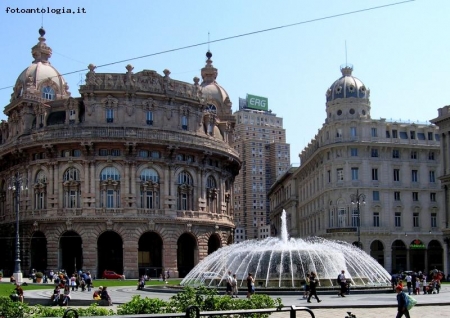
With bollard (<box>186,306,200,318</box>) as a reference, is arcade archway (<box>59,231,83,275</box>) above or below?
below

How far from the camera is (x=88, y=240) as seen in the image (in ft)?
216

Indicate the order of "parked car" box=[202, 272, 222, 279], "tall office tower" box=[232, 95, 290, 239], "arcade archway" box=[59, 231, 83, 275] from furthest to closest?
"tall office tower" box=[232, 95, 290, 239], "arcade archway" box=[59, 231, 83, 275], "parked car" box=[202, 272, 222, 279]

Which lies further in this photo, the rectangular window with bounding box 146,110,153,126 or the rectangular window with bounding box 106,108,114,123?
the rectangular window with bounding box 146,110,153,126

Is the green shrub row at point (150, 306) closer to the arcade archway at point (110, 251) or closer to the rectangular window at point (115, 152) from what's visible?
the rectangular window at point (115, 152)

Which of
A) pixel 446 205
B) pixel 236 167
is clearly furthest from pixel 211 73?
pixel 446 205

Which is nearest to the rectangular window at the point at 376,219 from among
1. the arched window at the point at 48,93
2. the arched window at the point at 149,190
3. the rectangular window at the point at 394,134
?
the rectangular window at the point at 394,134

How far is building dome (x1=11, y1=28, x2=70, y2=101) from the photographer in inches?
2916

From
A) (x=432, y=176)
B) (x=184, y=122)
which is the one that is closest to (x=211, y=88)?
(x=184, y=122)

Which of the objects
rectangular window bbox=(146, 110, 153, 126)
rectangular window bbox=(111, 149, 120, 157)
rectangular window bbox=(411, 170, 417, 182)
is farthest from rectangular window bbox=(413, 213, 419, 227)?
rectangular window bbox=(111, 149, 120, 157)

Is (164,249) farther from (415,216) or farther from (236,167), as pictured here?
(415,216)

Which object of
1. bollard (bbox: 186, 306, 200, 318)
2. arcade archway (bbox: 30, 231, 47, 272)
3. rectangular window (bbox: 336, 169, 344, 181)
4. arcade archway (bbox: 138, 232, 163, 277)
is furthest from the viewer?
rectangular window (bbox: 336, 169, 344, 181)

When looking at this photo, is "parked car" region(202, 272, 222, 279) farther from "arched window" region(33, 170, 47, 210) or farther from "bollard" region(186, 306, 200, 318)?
"arched window" region(33, 170, 47, 210)

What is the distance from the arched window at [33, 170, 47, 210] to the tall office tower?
284 ft

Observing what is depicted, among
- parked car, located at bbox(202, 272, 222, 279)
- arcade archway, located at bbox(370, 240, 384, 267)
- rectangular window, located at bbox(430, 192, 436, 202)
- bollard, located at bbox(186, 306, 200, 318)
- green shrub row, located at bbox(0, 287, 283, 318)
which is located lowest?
arcade archway, located at bbox(370, 240, 384, 267)
